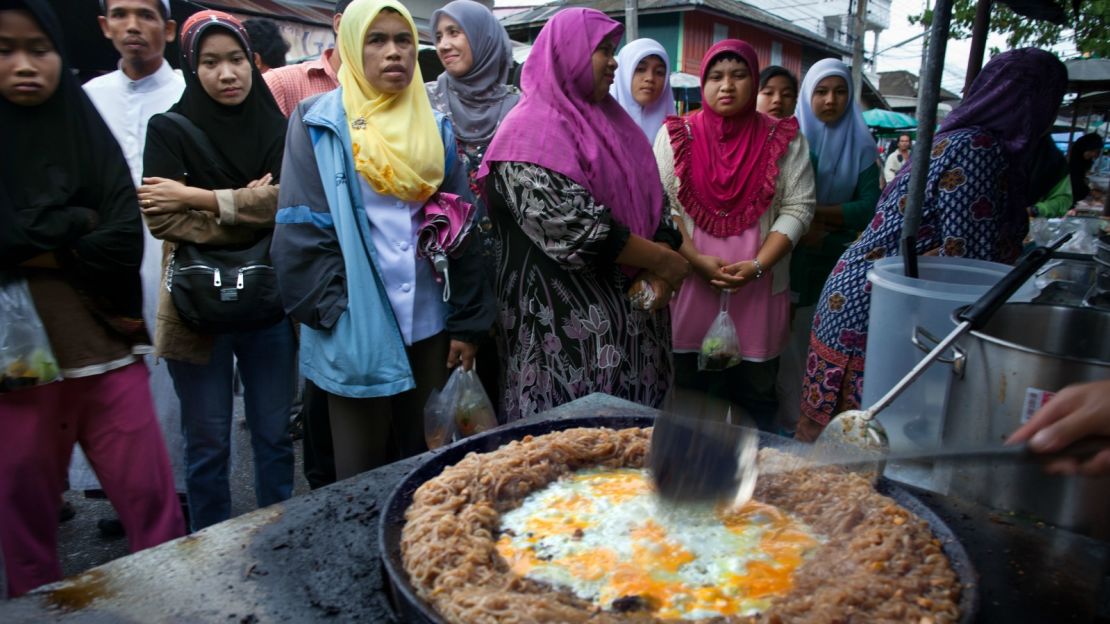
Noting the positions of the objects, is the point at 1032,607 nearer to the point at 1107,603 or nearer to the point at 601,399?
the point at 1107,603

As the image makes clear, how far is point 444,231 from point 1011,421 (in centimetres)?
188

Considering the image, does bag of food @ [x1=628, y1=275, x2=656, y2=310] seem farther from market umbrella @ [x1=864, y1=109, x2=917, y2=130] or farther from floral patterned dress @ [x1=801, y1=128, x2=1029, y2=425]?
market umbrella @ [x1=864, y1=109, x2=917, y2=130]

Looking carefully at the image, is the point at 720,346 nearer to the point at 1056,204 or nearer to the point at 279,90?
the point at 279,90

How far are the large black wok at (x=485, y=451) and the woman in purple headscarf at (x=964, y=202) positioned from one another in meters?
1.34

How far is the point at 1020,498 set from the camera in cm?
147

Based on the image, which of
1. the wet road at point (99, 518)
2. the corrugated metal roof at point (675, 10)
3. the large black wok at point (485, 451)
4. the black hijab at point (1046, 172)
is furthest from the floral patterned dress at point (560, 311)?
the corrugated metal roof at point (675, 10)

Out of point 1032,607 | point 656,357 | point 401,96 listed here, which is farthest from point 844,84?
point 1032,607

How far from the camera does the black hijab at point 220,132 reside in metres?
2.72

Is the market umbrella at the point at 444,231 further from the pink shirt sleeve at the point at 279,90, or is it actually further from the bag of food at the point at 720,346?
the pink shirt sleeve at the point at 279,90

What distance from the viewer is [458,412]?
2480mm

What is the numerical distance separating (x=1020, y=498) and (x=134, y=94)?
3691 millimetres

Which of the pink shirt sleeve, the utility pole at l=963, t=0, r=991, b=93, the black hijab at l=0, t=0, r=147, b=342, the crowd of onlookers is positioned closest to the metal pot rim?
the crowd of onlookers

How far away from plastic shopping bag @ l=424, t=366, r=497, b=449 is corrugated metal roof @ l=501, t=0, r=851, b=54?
1843cm

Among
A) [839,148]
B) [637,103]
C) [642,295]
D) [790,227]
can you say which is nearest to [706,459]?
[642,295]
